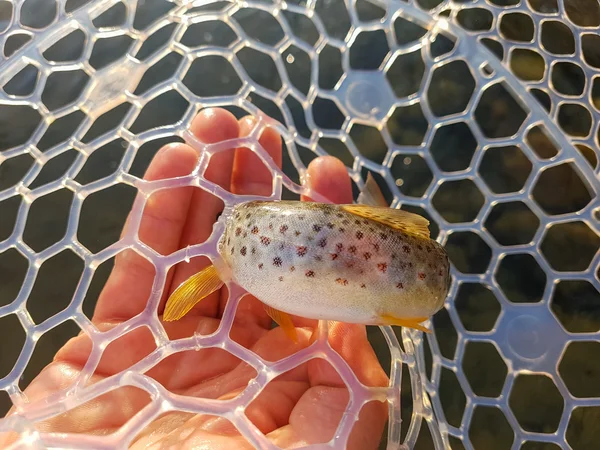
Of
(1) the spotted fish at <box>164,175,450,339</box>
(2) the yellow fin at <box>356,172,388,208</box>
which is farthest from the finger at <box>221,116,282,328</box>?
(1) the spotted fish at <box>164,175,450,339</box>

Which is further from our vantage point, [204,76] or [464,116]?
[204,76]

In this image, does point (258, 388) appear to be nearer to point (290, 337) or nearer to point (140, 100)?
point (290, 337)

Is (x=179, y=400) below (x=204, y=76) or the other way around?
below

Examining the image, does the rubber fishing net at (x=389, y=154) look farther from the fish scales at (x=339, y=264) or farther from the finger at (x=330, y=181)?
the fish scales at (x=339, y=264)

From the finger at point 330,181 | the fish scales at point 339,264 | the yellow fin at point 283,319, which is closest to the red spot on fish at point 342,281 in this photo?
the fish scales at point 339,264

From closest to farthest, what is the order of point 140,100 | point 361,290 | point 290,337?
1. point 361,290
2. point 290,337
3. point 140,100

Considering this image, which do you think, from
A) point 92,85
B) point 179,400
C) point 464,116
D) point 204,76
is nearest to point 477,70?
point 464,116
